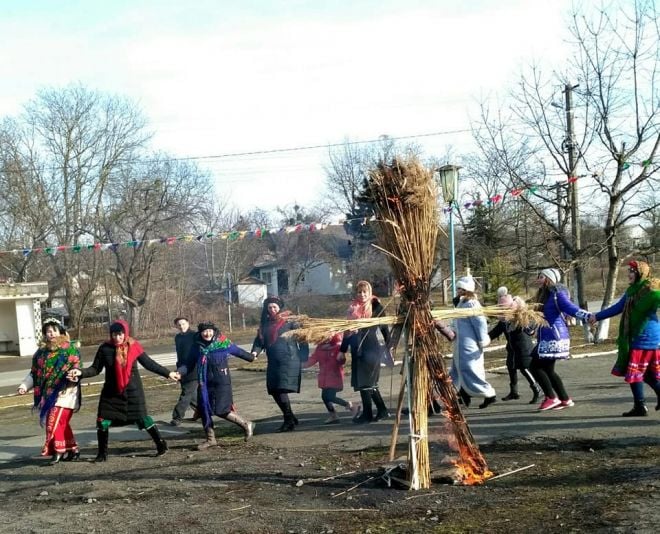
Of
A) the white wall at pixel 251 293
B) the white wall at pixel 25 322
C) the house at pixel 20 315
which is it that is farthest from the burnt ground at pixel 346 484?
the white wall at pixel 251 293

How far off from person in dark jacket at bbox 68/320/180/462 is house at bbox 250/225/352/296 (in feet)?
142

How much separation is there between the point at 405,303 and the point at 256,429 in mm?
4338

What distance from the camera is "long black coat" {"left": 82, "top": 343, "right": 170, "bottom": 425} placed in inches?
315

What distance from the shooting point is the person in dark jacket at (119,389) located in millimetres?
8000

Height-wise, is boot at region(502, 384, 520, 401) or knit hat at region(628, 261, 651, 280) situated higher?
knit hat at region(628, 261, 651, 280)

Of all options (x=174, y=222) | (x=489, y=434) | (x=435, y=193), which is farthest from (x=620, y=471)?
(x=174, y=222)

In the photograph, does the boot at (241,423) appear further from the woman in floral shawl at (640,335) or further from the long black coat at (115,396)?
the woman in floral shawl at (640,335)

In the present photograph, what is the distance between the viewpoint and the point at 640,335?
788 centimetres

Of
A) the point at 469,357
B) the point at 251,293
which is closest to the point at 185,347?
the point at 469,357

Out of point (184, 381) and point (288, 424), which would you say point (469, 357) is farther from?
point (184, 381)

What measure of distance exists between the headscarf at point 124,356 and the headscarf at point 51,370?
0.60 meters

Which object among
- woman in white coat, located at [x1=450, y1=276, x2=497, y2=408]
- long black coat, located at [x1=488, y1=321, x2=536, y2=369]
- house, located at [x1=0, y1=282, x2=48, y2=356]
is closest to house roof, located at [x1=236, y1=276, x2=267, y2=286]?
house, located at [x1=0, y1=282, x2=48, y2=356]

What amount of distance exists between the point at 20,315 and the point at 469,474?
3353cm

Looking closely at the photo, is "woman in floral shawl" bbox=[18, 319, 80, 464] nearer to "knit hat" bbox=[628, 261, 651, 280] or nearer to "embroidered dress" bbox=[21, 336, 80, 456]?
"embroidered dress" bbox=[21, 336, 80, 456]
